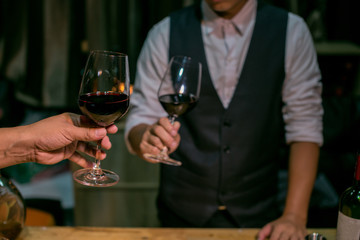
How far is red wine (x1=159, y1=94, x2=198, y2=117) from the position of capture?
1.28m

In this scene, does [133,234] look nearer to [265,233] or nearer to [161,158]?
[161,158]

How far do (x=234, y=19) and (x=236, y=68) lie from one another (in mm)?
212

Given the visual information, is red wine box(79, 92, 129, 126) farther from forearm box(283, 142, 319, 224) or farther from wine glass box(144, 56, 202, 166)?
forearm box(283, 142, 319, 224)

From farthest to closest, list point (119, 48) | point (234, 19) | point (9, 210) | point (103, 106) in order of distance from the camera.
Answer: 1. point (119, 48)
2. point (234, 19)
3. point (9, 210)
4. point (103, 106)

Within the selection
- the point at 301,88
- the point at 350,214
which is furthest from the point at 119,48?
the point at 350,214

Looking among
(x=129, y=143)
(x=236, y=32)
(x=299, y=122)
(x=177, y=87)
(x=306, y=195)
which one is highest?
(x=236, y=32)

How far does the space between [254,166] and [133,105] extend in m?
0.61

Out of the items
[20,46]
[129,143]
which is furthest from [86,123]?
[20,46]

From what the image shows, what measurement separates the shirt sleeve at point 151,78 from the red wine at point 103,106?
1.99 ft

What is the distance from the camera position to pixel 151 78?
5.35ft

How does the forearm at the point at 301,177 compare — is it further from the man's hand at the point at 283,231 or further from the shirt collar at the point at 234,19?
the shirt collar at the point at 234,19

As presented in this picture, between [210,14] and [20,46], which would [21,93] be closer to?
[20,46]

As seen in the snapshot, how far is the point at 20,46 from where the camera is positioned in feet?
11.4

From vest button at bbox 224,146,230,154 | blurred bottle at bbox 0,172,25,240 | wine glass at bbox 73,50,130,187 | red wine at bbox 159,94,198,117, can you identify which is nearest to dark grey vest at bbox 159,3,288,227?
vest button at bbox 224,146,230,154
